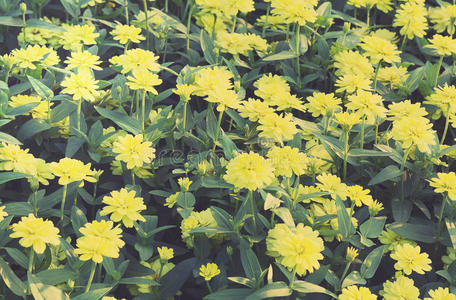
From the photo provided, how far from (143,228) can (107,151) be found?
0.33 m

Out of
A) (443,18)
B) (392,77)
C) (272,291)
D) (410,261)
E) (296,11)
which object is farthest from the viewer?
(443,18)

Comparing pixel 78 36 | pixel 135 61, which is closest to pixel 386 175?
pixel 135 61

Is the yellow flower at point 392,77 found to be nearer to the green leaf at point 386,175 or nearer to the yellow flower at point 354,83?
the yellow flower at point 354,83

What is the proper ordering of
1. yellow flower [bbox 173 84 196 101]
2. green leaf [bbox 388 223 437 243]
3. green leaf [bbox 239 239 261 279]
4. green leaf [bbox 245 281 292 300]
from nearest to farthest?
1. green leaf [bbox 245 281 292 300]
2. green leaf [bbox 239 239 261 279]
3. green leaf [bbox 388 223 437 243]
4. yellow flower [bbox 173 84 196 101]

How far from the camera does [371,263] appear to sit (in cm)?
158

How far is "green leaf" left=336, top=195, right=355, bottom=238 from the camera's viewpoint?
1.61 meters

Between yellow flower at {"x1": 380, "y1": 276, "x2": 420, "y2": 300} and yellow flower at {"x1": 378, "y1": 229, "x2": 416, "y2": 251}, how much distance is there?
22 cm

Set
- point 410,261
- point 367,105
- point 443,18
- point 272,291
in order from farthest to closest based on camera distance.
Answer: point 443,18 < point 367,105 < point 410,261 < point 272,291

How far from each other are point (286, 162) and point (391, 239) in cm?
48

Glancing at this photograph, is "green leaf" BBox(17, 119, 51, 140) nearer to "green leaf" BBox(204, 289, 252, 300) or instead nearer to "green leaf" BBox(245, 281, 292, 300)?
"green leaf" BBox(204, 289, 252, 300)

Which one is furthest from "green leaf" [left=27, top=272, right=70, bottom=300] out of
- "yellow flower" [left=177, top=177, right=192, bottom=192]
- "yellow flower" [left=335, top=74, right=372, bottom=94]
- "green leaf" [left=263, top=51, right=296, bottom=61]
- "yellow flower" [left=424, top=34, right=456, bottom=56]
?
"yellow flower" [left=424, top=34, right=456, bottom=56]

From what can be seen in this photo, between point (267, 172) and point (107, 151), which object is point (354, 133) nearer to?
point (267, 172)

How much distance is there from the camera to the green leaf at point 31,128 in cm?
187

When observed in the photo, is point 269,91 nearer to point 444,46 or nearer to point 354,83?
point 354,83
